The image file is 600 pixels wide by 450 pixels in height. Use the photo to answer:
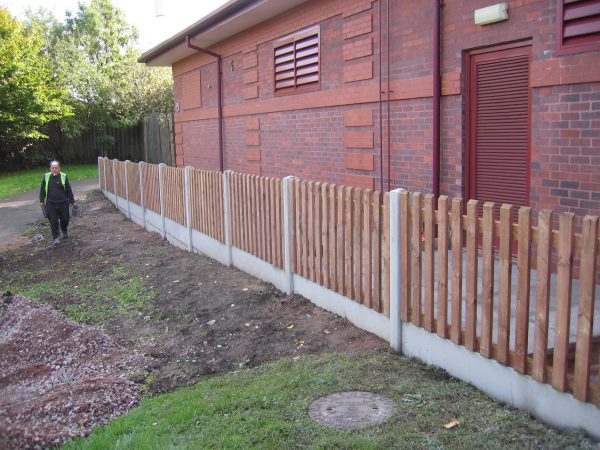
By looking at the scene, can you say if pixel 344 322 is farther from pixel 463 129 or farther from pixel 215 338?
pixel 463 129

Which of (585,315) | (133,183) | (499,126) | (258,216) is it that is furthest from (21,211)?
(585,315)

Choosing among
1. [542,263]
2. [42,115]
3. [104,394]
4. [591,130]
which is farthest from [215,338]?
[42,115]

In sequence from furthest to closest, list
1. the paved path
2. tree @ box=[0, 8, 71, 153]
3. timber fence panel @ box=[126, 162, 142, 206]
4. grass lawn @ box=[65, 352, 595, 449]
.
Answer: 1. tree @ box=[0, 8, 71, 153]
2. the paved path
3. timber fence panel @ box=[126, 162, 142, 206]
4. grass lawn @ box=[65, 352, 595, 449]

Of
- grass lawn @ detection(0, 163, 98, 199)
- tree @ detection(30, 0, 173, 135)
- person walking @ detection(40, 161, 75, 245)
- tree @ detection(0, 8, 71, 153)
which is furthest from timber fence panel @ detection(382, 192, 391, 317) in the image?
tree @ detection(30, 0, 173, 135)

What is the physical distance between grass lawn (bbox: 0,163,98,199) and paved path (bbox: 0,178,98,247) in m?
0.72

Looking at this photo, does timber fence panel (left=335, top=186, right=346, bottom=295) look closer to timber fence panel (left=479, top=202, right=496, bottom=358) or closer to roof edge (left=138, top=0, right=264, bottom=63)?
timber fence panel (left=479, top=202, right=496, bottom=358)

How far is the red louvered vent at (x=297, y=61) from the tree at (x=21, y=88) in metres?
17.2

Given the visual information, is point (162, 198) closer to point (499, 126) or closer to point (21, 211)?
point (499, 126)

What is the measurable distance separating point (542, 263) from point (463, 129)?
399cm

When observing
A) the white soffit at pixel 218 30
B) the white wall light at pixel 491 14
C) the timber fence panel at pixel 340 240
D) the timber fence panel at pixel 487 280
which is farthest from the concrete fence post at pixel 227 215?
the timber fence panel at pixel 487 280

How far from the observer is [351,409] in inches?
163

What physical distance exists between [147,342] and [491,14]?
5037 mm

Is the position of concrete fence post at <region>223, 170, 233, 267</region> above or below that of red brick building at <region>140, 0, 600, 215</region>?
below

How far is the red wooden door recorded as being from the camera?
22.2ft
